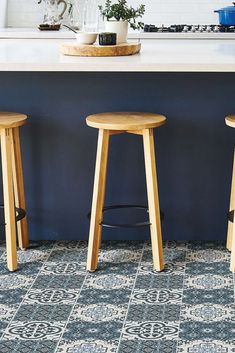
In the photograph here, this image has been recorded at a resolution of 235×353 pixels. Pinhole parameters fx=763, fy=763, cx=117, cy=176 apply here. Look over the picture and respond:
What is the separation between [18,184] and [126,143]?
0.66 meters

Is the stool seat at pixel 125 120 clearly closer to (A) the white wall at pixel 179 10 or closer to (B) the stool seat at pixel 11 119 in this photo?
(B) the stool seat at pixel 11 119

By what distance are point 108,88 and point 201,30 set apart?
1985 millimetres

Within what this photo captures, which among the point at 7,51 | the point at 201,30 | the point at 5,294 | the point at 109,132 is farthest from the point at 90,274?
the point at 201,30

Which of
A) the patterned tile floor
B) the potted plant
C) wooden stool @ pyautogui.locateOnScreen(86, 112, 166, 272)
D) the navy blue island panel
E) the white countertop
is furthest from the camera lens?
the potted plant

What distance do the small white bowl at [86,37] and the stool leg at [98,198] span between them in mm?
700

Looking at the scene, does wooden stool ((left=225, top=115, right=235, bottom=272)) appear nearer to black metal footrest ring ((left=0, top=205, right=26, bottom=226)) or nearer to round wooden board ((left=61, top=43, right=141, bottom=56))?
round wooden board ((left=61, top=43, right=141, bottom=56))

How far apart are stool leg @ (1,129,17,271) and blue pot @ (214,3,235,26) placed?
8.64 ft

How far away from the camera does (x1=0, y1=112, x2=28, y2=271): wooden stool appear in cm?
402

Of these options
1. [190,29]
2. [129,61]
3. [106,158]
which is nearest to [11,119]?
[106,158]

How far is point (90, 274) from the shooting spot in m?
4.07

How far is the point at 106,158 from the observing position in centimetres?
400

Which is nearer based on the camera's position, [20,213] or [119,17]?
[20,213]

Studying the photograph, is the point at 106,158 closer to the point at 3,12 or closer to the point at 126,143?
the point at 126,143

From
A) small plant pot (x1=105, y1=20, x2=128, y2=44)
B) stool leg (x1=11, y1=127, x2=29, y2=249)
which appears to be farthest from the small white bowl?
stool leg (x1=11, y1=127, x2=29, y2=249)
